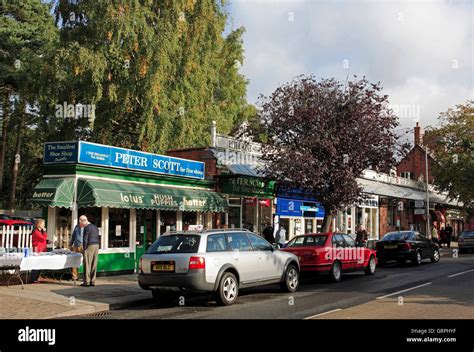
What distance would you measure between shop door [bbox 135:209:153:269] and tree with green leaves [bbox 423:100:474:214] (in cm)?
2687

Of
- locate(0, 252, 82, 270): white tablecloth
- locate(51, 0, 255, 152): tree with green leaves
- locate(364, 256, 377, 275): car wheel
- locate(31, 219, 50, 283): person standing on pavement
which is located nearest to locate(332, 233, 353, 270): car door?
locate(364, 256, 377, 275): car wheel

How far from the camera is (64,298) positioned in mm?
12297

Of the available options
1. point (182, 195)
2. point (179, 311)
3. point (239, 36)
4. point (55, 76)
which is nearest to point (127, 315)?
point (179, 311)

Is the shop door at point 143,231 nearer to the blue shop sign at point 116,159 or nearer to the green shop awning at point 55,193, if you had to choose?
the blue shop sign at point 116,159

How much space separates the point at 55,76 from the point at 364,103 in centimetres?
1418

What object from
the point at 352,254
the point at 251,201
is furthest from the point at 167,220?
the point at 352,254

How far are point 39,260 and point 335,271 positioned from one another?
338 inches

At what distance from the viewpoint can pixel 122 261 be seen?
1753cm

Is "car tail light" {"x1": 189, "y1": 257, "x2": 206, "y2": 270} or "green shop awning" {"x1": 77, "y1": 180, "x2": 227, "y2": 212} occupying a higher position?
"green shop awning" {"x1": 77, "y1": 180, "x2": 227, "y2": 212}

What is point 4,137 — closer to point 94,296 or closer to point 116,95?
point 116,95

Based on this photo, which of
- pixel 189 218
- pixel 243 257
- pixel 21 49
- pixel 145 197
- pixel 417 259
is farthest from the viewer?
pixel 21 49

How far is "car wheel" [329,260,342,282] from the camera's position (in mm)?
16422

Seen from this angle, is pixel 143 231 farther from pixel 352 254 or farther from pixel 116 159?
pixel 352 254

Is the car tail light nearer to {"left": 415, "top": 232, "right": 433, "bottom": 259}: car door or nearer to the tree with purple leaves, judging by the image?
the tree with purple leaves
